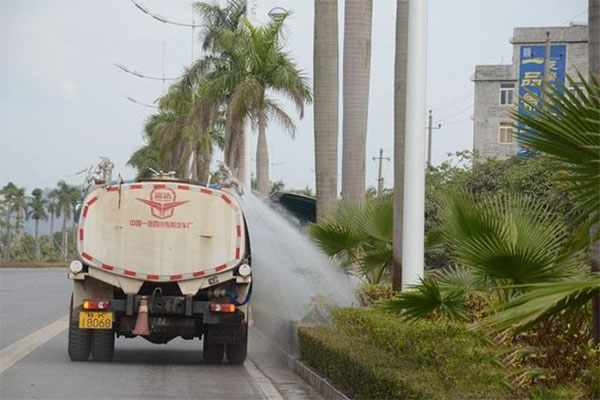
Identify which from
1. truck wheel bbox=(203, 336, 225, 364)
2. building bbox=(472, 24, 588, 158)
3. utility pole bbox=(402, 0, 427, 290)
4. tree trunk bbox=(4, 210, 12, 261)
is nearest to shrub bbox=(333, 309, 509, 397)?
utility pole bbox=(402, 0, 427, 290)

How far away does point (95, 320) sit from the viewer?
16047 mm

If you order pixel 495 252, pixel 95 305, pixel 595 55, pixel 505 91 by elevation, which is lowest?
pixel 95 305

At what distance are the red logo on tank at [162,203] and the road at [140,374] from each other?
→ 2.20 m

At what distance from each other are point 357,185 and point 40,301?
1602 cm

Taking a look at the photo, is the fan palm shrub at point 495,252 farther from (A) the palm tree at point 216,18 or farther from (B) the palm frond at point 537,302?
(A) the palm tree at point 216,18

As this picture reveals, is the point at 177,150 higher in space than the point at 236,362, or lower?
higher

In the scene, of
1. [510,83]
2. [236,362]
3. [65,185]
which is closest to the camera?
[236,362]

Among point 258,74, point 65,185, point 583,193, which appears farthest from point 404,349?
point 65,185

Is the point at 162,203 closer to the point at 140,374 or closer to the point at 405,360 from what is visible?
the point at 140,374

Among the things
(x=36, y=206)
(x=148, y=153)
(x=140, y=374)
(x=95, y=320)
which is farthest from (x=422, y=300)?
(x=36, y=206)

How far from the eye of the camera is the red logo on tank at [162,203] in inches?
628

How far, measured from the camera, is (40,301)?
33.5 m

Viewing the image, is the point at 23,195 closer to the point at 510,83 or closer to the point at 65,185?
the point at 65,185

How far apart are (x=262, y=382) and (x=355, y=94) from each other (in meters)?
7.05
